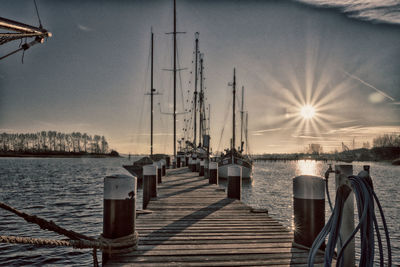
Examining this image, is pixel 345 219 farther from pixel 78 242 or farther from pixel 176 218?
pixel 176 218

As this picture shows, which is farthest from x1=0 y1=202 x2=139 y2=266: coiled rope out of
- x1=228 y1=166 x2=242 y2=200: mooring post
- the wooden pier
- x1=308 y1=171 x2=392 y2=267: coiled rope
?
x1=228 y1=166 x2=242 y2=200: mooring post

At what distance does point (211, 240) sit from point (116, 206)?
1.69m

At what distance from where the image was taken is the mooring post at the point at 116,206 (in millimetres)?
3537

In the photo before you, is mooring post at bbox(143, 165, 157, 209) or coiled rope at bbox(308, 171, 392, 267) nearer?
coiled rope at bbox(308, 171, 392, 267)

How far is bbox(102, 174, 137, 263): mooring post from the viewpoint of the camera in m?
3.54

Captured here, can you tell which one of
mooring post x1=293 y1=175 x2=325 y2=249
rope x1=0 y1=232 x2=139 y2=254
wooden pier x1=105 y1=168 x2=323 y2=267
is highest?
mooring post x1=293 y1=175 x2=325 y2=249

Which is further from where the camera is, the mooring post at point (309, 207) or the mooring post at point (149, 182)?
the mooring post at point (149, 182)

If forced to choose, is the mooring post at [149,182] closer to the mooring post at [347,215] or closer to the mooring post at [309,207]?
the mooring post at [309,207]

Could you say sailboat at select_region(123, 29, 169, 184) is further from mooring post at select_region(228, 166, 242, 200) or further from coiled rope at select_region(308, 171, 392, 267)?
coiled rope at select_region(308, 171, 392, 267)

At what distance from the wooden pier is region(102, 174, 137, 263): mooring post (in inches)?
12.8

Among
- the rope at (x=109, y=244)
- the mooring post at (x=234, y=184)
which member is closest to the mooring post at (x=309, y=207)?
the rope at (x=109, y=244)

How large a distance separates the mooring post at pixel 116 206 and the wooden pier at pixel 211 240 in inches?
12.8

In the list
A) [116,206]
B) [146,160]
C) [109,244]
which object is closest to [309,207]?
[116,206]

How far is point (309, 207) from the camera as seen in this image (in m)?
3.87
